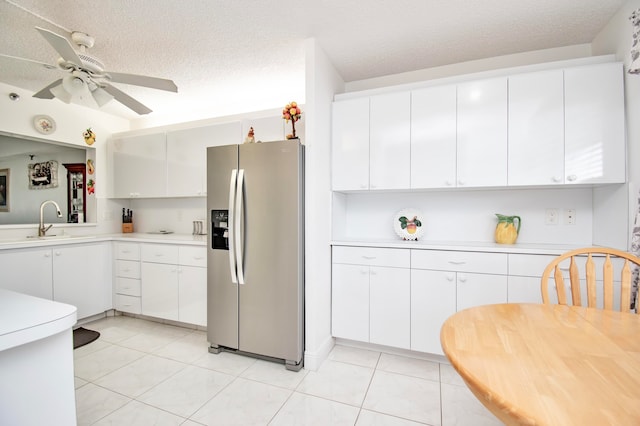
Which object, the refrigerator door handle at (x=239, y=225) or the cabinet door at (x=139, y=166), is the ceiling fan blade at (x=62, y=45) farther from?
the cabinet door at (x=139, y=166)

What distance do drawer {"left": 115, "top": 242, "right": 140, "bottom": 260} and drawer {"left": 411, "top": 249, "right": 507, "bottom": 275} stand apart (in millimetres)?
2951

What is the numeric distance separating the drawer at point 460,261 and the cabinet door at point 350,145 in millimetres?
766

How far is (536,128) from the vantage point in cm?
214

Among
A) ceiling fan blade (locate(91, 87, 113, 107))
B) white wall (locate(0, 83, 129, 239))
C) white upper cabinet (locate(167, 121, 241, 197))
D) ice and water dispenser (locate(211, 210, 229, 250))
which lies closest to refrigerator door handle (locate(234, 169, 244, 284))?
ice and water dispenser (locate(211, 210, 229, 250))

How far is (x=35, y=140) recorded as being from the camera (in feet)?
10.7

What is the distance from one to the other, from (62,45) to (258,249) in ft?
5.65

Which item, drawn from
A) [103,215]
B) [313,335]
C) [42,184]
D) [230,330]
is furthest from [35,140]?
[313,335]

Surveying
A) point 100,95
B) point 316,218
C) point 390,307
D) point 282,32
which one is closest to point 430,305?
point 390,307

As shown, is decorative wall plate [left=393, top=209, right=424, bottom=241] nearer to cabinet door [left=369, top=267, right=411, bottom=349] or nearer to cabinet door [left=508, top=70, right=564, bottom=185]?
cabinet door [left=369, top=267, right=411, bottom=349]

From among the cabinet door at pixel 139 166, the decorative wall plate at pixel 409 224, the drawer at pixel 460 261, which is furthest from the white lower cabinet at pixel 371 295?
the cabinet door at pixel 139 166

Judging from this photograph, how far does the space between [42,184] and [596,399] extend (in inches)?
188

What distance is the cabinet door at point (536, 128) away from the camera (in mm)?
2084

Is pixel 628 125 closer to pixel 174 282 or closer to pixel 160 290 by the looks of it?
pixel 174 282

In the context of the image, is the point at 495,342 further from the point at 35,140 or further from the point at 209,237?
the point at 35,140
